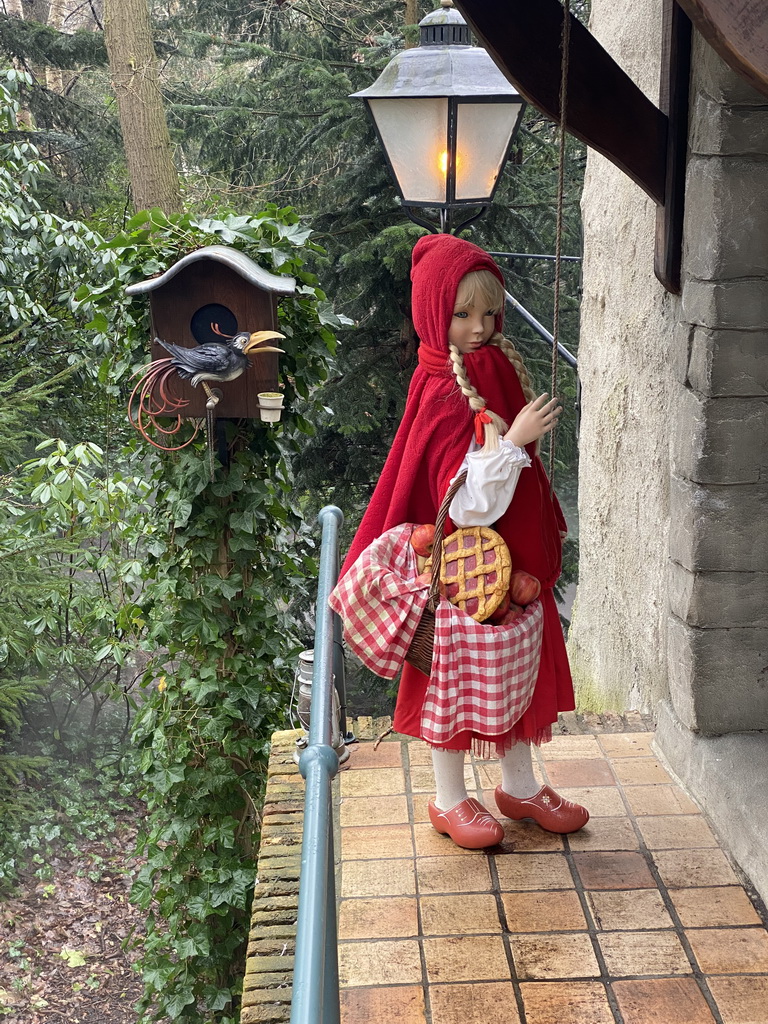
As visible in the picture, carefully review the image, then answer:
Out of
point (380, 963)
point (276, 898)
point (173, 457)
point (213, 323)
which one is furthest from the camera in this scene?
point (173, 457)

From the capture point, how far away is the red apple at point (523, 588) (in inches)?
92.0

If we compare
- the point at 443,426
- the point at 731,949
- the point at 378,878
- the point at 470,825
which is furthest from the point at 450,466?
the point at 731,949

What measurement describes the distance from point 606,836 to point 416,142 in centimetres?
220

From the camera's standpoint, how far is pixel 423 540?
236 cm

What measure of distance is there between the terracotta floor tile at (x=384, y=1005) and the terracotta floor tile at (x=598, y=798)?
83 cm

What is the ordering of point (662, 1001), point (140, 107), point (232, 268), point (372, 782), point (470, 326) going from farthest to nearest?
point (140, 107) < point (232, 268) < point (372, 782) < point (470, 326) < point (662, 1001)

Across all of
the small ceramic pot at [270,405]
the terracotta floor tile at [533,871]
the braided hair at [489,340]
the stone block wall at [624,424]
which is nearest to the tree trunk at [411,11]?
the stone block wall at [624,424]

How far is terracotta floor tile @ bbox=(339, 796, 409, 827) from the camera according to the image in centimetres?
266

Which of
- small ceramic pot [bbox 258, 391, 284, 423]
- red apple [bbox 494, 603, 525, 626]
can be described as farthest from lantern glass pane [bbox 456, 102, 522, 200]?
red apple [bbox 494, 603, 525, 626]

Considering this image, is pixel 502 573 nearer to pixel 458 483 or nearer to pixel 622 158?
pixel 458 483

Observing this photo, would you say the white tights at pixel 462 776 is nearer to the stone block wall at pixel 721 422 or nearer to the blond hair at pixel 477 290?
the stone block wall at pixel 721 422

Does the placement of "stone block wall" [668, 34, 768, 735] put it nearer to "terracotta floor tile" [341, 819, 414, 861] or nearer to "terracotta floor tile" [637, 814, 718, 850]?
"terracotta floor tile" [637, 814, 718, 850]

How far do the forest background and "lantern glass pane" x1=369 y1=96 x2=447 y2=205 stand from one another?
1.33 feet

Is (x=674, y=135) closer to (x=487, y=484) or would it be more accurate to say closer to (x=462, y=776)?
(x=487, y=484)
